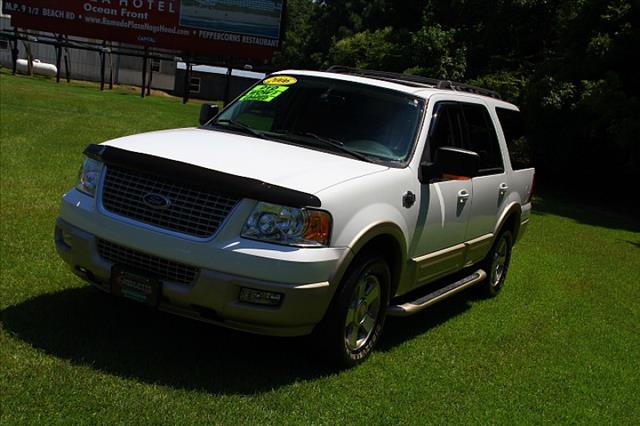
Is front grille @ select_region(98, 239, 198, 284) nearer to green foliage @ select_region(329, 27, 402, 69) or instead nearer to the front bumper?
the front bumper

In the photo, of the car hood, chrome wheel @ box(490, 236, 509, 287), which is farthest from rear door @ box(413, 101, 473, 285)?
chrome wheel @ box(490, 236, 509, 287)

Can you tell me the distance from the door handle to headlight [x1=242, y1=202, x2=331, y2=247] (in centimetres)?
199

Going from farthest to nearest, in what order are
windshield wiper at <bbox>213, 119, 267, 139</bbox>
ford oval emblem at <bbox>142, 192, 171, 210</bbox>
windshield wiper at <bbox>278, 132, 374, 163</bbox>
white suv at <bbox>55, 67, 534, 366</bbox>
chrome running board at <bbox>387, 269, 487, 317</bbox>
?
windshield wiper at <bbox>213, 119, 267, 139</bbox>, chrome running board at <bbox>387, 269, 487, 317</bbox>, windshield wiper at <bbox>278, 132, 374, 163</bbox>, ford oval emblem at <bbox>142, 192, 171, 210</bbox>, white suv at <bbox>55, 67, 534, 366</bbox>

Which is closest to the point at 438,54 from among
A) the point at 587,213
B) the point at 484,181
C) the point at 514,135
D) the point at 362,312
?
the point at 587,213

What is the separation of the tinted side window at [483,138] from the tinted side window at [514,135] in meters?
0.41

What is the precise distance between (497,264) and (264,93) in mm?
3166

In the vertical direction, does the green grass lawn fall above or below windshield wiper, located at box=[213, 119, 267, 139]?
below

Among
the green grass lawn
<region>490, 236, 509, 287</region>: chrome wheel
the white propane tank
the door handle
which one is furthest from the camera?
the white propane tank

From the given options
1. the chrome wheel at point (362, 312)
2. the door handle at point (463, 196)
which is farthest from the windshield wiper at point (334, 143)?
the door handle at point (463, 196)

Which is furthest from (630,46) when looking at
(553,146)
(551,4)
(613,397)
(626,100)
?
(613,397)

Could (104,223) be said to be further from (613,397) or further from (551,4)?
(551,4)

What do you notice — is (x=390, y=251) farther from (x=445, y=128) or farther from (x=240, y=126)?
(x=240, y=126)

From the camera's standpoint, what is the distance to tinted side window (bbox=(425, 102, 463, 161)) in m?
5.58

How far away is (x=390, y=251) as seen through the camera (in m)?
5.03
